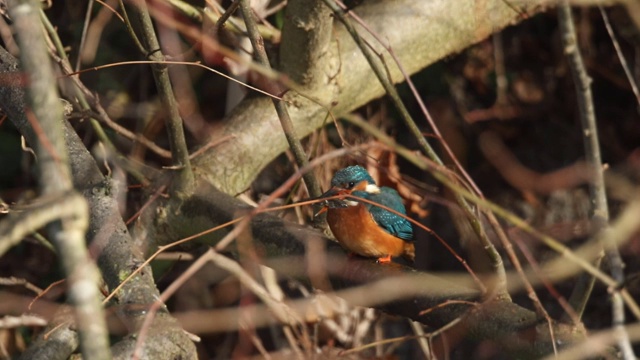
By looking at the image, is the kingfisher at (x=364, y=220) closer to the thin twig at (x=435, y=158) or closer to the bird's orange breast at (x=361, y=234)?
the bird's orange breast at (x=361, y=234)

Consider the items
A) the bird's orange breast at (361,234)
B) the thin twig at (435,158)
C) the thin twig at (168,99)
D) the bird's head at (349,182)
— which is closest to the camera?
the thin twig at (435,158)

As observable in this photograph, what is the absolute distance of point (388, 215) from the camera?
140 inches

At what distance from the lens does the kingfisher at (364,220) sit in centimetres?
328

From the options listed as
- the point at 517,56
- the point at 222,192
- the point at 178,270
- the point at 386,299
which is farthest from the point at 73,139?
the point at 517,56

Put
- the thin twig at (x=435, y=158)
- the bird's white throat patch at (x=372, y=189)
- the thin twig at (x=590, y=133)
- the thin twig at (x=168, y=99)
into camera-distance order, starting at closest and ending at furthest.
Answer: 1. the thin twig at (x=590, y=133)
2. the thin twig at (x=435, y=158)
3. the thin twig at (x=168, y=99)
4. the bird's white throat patch at (x=372, y=189)

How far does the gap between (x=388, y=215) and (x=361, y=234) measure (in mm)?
297

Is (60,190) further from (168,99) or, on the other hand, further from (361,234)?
(361,234)

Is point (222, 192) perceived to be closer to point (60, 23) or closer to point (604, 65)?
point (60, 23)

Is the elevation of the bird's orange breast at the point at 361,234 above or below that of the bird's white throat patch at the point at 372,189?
below

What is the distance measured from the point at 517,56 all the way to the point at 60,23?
115 inches

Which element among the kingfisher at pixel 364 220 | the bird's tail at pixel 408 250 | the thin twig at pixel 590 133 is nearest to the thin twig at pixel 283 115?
the kingfisher at pixel 364 220

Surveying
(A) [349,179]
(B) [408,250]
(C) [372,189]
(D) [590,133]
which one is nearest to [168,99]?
(A) [349,179]

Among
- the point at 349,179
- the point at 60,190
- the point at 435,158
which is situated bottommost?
the point at 349,179

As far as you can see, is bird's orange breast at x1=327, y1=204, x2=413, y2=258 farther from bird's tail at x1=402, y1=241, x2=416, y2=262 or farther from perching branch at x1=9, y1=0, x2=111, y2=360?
perching branch at x1=9, y1=0, x2=111, y2=360
